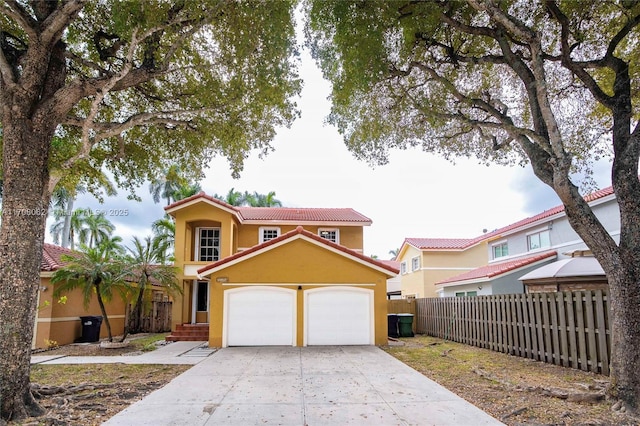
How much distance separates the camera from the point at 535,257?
66.5 feet

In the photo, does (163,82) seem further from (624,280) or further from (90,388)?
(624,280)

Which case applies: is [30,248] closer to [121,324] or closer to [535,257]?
[121,324]

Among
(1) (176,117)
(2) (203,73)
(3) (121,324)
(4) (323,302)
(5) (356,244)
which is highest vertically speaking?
(2) (203,73)

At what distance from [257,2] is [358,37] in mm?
2382

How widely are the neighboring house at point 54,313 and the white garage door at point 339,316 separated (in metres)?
8.40

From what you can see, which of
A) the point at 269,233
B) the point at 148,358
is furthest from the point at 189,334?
the point at 269,233

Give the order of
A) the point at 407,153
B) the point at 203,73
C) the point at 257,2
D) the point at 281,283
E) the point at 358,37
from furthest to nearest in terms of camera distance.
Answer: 1. the point at 281,283
2. the point at 407,153
3. the point at 203,73
4. the point at 358,37
5. the point at 257,2

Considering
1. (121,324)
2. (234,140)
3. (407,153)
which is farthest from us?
(121,324)

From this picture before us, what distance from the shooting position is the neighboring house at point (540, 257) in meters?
13.2

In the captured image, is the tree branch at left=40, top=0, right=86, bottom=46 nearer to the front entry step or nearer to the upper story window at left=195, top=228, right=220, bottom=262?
the front entry step

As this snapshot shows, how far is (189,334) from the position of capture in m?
17.0

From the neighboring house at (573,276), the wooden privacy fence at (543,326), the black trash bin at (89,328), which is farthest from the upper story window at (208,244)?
the neighboring house at (573,276)

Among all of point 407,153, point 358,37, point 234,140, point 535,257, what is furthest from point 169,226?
point 535,257

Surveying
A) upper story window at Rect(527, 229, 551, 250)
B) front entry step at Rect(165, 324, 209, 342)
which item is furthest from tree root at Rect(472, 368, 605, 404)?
upper story window at Rect(527, 229, 551, 250)
